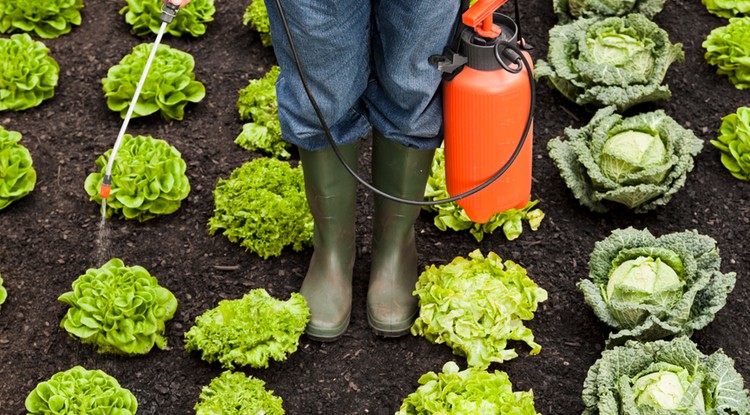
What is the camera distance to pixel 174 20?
5.10 meters

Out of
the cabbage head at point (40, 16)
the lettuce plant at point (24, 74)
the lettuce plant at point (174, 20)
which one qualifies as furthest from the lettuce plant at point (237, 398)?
the cabbage head at point (40, 16)

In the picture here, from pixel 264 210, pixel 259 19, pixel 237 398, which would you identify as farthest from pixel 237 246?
pixel 259 19

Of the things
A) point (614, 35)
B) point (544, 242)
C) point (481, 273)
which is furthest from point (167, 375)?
→ point (614, 35)

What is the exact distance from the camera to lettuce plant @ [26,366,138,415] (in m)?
3.40

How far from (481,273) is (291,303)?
0.76 meters

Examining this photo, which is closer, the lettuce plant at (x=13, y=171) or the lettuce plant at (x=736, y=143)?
the lettuce plant at (x=13, y=171)

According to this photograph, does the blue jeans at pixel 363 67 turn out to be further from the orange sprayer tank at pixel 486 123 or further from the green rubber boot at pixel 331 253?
the green rubber boot at pixel 331 253

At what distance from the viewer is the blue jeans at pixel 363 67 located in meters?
2.89

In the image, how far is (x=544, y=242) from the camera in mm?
4230

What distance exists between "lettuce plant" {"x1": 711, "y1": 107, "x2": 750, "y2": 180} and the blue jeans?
1726 mm

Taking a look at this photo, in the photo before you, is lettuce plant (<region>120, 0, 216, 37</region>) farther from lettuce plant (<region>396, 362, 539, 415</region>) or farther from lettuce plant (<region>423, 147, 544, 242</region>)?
lettuce plant (<region>396, 362, 539, 415</region>)

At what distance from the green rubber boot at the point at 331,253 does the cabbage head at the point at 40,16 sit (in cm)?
225

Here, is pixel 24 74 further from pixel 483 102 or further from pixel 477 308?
pixel 483 102

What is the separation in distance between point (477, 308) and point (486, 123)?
34.6 inches
